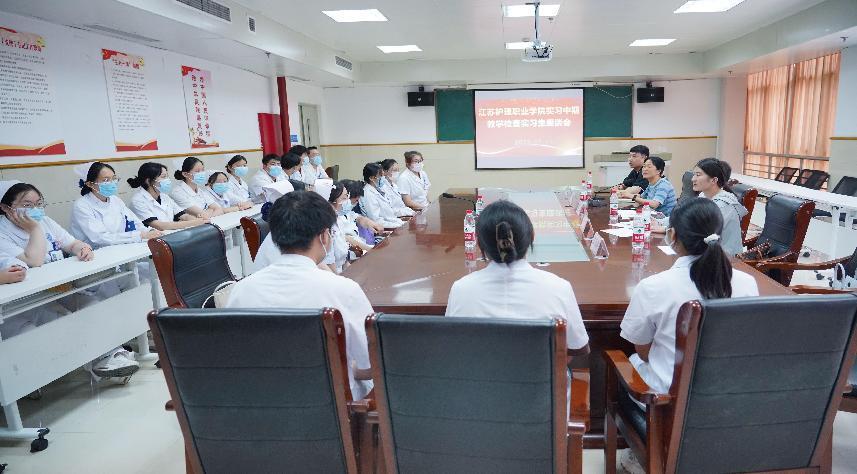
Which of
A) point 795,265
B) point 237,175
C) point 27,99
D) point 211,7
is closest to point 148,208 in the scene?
point 27,99

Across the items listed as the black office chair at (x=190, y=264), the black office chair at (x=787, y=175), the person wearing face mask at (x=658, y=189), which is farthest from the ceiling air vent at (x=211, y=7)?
the black office chair at (x=787, y=175)

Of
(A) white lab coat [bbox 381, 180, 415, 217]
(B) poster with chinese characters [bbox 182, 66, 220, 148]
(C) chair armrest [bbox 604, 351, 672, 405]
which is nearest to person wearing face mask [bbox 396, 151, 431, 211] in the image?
(A) white lab coat [bbox 381, 180, 415, 217]

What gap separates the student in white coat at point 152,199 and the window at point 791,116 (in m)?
7.54

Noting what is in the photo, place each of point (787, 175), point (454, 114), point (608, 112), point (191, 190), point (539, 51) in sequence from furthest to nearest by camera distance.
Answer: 1. point (454, 114)
2. point (608, 112)
3. point (787, 175)
4. point (191, 190)
5. point (539, 51)

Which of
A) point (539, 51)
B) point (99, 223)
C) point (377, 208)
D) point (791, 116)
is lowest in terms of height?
point (377, 208)

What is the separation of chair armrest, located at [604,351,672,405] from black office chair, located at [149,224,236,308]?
6.13 ft

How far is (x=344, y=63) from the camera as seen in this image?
7.95m

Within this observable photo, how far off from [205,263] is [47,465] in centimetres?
108

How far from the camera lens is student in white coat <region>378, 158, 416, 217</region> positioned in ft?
17.9

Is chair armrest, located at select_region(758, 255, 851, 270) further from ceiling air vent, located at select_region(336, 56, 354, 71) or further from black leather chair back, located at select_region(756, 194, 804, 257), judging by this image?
ceiling air vent, located at select_region(336, 56, 354, 71)

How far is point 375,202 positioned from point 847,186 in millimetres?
5086

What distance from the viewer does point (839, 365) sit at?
4.44ft

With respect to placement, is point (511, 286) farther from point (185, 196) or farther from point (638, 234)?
point (185, 196)

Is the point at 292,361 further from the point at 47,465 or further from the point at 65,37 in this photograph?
the point at 65,37
